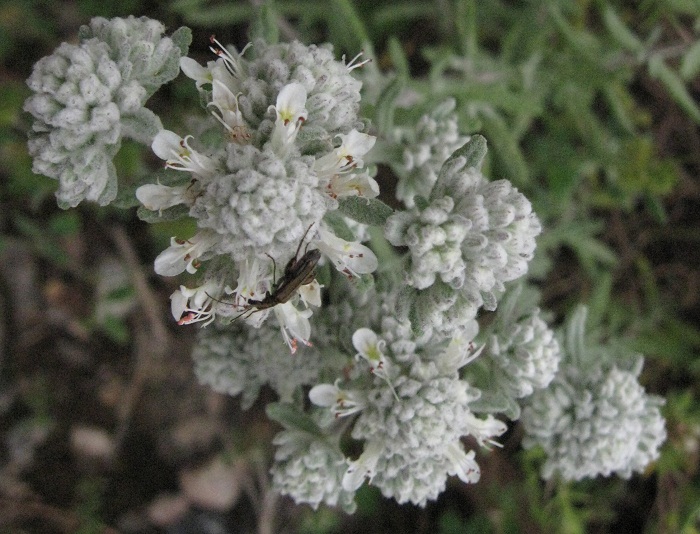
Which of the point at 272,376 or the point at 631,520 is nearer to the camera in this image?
the point at 272,376

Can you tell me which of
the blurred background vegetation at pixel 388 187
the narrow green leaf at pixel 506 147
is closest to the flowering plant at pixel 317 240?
the narrow green leaf at pixel 506 147

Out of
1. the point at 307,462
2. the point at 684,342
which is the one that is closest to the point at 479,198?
the point at 307,462

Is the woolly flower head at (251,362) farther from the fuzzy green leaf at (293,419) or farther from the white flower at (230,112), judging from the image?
the white flower at (230,112)

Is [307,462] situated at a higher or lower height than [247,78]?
lower

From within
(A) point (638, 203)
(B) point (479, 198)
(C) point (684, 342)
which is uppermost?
(B) point (479, 198)

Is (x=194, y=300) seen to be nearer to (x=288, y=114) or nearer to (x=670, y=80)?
(x=288, y=114)

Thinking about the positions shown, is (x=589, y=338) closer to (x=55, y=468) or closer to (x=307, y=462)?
(x=307, y=462)
